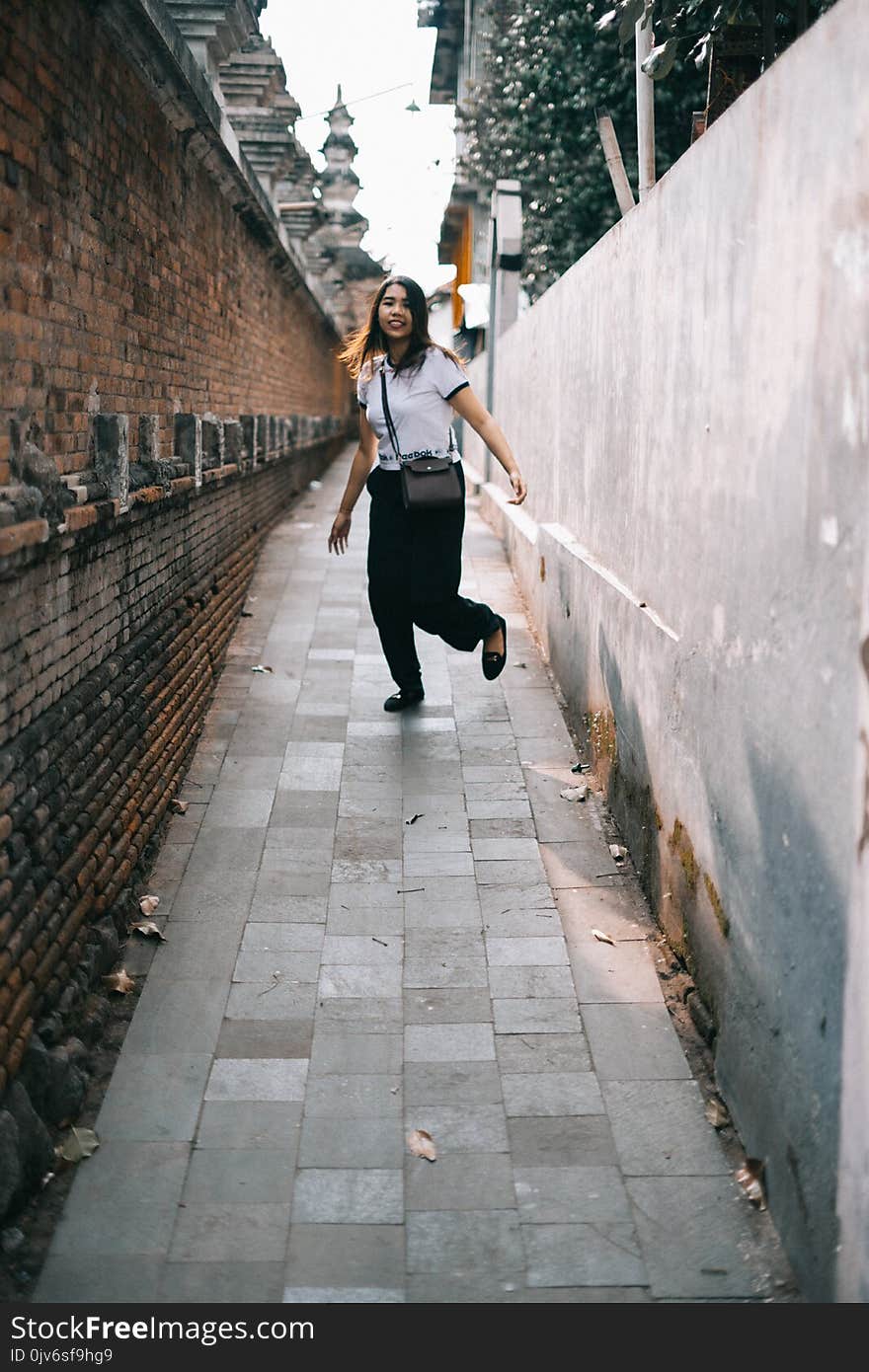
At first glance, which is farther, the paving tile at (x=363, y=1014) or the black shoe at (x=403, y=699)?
the black shoe at (x=403, y=699)

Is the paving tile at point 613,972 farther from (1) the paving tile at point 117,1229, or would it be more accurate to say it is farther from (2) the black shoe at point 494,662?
(2) the black shoe at point 494,662

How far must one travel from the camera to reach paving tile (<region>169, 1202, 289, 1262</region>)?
9.61ft

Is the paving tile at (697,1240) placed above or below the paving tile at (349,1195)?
below

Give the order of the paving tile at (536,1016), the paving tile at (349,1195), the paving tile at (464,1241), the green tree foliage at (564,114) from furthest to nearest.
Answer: the green tree foliage at (564,114), the paving tile at (536,1016), the paving tile at (349,1195), the paving tile at (464,1241)

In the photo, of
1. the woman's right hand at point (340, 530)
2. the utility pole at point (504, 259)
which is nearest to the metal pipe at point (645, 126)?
the woman's right hand at point (340, 530)

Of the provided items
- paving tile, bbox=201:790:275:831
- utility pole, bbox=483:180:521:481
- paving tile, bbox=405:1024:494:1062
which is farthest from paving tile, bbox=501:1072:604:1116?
utility pole, bbox=483:180:521:481

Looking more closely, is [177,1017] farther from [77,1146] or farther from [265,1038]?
[77,1146]

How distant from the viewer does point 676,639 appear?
422cm

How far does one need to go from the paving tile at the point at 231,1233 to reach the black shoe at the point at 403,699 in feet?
13.0

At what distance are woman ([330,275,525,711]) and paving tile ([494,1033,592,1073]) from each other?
8.69ft

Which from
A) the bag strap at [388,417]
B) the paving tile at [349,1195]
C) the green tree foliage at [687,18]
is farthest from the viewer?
the bag strap at [388,417]

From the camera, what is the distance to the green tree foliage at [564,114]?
11.9 meters

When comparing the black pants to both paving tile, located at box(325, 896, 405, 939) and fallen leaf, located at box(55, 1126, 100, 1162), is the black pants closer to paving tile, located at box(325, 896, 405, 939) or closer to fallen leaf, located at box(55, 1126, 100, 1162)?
paving tile, located at box(325, 896, 405, 939)

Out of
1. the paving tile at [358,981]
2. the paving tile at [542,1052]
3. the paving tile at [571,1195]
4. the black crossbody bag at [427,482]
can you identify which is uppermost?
the black crossbody bag at [427,482]
